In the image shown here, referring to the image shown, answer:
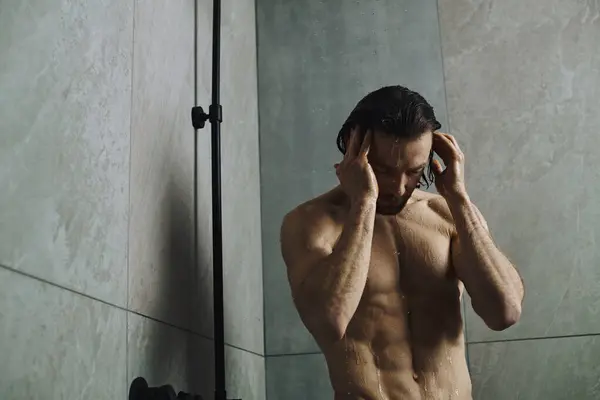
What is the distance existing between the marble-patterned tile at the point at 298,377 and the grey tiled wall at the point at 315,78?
0.22 feet

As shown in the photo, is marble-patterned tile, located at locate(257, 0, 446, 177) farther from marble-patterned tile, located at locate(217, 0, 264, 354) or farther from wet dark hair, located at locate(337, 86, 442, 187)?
wet dark hair, located at locate(337, 86, 442, 187)

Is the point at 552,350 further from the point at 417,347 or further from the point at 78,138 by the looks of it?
the point at 78,138

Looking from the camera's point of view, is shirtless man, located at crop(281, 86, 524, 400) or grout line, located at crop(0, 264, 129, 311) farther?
shirtless man, located at crop(281, 86, 524, 400)

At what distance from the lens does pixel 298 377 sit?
5.01 ft

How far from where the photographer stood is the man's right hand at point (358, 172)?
1.04 m

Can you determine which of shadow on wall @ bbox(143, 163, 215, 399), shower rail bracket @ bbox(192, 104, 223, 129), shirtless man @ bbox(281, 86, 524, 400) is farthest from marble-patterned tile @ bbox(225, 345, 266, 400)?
shower rail bracket @ bbox(192, 104, 223, 129)

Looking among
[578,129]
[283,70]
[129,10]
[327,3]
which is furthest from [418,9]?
[129,10]

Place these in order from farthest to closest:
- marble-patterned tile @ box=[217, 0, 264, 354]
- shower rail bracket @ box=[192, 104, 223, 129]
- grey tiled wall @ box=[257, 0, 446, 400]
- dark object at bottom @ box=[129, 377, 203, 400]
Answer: grey tiled wall @ box=[257, 0, 446, 400]
marble-patterned tile @ box=[217, 0, 264, 354]
shower rail bracket @ box=[192, 104, 223, 129]
dark object at bottom @ box=[129, 377, 203, 400]

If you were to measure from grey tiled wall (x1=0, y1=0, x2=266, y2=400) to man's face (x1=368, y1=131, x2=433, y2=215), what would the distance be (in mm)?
298

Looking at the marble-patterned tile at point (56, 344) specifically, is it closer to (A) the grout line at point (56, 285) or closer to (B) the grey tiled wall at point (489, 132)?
(A) the grout line at point (56, 285)

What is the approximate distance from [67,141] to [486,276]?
606mm

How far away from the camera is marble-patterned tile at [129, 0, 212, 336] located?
95 centimetres

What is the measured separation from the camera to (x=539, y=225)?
60.8 inches

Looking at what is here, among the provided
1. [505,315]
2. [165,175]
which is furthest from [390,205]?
[165,175]
